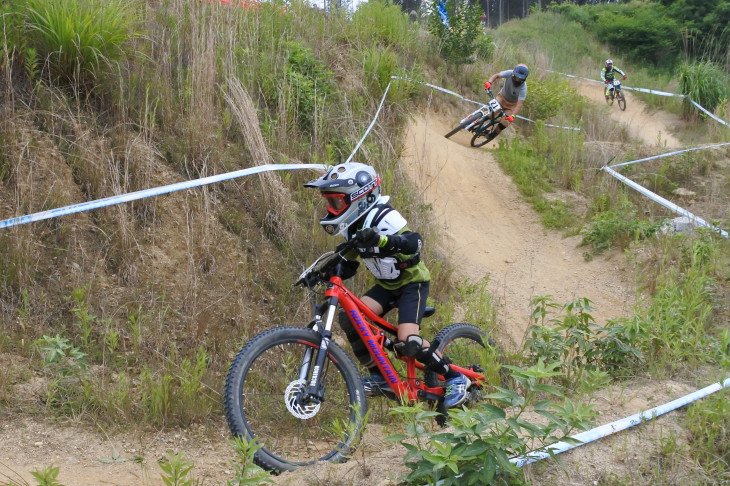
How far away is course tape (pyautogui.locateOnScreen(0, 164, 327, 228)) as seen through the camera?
5.04 metres

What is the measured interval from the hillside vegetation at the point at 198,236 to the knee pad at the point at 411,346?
59cm

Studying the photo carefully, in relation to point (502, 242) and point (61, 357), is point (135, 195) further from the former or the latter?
point (502, 242)

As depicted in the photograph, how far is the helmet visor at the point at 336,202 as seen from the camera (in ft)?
14.6

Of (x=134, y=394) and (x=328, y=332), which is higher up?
(x=328, y=332)

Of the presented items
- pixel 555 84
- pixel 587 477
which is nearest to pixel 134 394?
pixel 587 477

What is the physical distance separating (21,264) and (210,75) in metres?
2.88

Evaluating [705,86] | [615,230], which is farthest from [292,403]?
[705,86]

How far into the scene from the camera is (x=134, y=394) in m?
4.52

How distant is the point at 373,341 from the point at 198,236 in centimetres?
217

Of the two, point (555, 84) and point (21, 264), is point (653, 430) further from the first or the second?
point (555, 84)

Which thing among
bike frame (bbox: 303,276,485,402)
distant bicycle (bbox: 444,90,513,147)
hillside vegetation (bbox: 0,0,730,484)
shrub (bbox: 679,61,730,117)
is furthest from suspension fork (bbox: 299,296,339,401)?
shrub (bbox: 679,61,730,117)

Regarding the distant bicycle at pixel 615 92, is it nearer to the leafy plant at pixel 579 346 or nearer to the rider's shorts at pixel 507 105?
the rider's shorts at pixel 507 105

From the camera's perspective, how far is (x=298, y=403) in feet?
12.8

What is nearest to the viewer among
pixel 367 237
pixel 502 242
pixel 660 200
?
pixel 367 237
